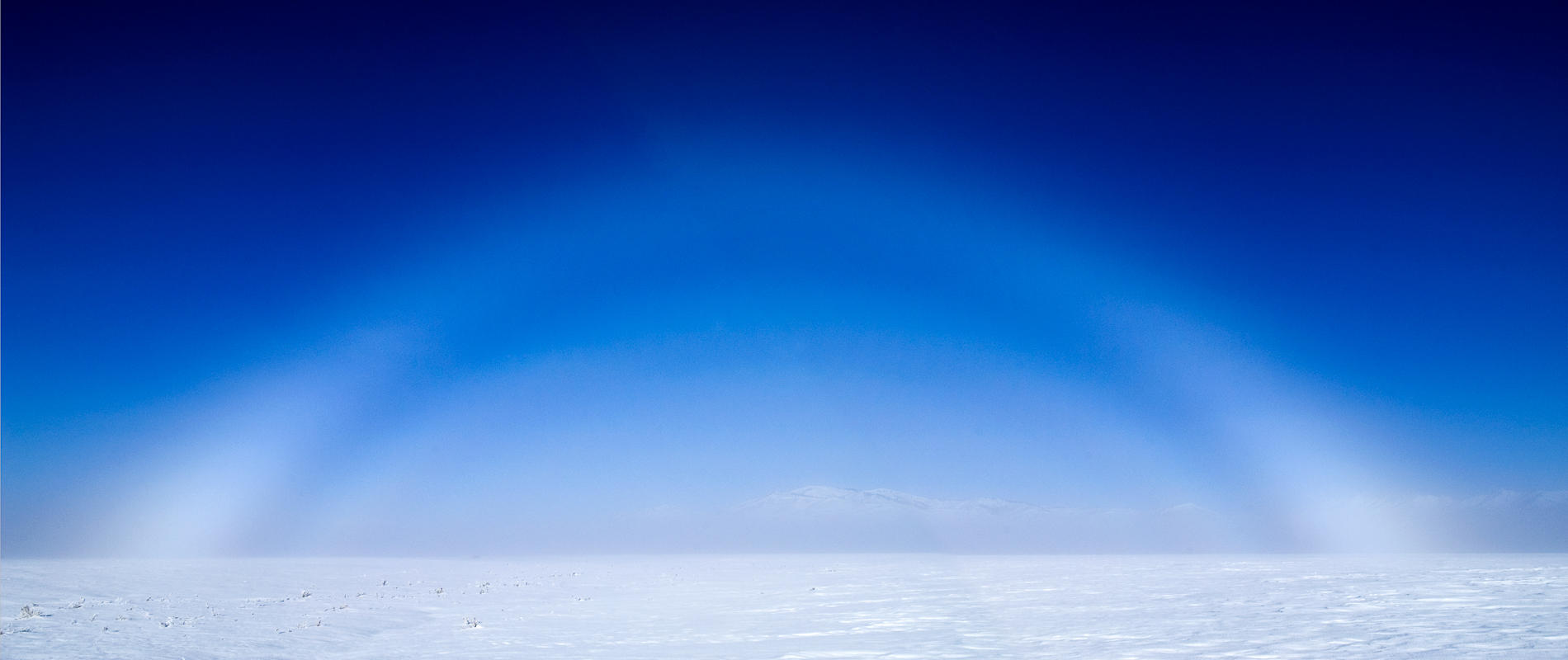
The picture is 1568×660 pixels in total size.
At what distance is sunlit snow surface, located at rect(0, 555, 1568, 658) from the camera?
48.4ft

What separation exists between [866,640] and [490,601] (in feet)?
48.9

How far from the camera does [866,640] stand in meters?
15.9

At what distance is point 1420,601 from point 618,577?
99.3 ft

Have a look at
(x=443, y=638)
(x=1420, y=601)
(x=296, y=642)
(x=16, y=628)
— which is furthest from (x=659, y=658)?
(x=1420, y=601)

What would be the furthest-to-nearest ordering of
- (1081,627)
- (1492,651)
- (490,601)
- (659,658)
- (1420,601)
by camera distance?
1. (490,601)
2. (1420,601)
3. (1081,627)
4. (659,658)
5. (1492,651)

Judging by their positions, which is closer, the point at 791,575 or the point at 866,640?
the point at 866,640

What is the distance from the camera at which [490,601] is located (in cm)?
2584

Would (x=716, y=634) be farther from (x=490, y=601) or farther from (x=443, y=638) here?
(x=490, y=601)

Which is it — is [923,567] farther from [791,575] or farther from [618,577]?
[618,577]

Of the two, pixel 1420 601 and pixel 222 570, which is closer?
pixel 1420 601

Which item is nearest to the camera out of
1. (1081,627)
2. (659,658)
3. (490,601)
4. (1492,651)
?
(1492,651)

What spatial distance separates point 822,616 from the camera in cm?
2019

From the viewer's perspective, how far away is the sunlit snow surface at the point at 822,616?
14742mm

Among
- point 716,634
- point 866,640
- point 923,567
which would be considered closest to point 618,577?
point 923,567
